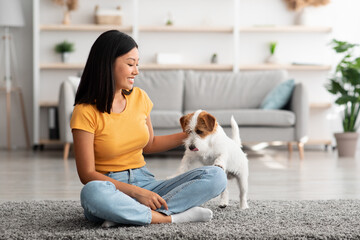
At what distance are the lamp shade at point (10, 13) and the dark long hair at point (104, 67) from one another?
167 inches

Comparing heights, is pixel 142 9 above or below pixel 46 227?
above

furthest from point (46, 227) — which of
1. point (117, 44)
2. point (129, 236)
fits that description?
point (117, 44)

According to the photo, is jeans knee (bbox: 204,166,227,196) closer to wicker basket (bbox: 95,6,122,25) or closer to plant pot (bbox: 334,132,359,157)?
plant pot (bbox: 334,132,359,157)

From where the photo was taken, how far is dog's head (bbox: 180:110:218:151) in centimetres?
196

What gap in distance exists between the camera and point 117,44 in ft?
5.91

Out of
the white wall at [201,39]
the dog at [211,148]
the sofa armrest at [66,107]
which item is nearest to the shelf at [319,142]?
the white wall at [201,39]

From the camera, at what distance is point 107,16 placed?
586 centimetres

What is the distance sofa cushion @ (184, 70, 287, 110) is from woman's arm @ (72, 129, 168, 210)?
11.9 feet

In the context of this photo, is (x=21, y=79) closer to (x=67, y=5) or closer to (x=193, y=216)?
(x=67, y=5)

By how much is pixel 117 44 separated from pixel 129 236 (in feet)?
2.22

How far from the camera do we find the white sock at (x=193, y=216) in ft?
6.02

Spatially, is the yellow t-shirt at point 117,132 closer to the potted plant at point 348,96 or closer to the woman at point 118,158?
the woman at point 118,158

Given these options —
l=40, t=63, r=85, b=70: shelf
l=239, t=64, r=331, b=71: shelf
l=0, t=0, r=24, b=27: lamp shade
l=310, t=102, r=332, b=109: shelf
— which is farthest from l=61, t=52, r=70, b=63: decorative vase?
l=310, t=102, r=332, b=109: shelf

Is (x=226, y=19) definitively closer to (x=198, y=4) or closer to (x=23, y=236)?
(x=198, y=4)
